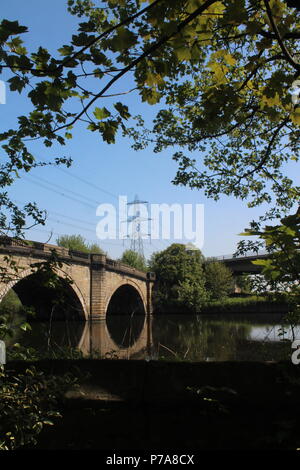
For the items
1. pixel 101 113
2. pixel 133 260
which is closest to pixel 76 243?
pixel 133 260

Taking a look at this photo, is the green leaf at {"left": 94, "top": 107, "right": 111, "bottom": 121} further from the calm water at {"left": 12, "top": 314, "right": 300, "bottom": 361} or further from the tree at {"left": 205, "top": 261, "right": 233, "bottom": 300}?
the tree at {"left": 205, "top": 261, "right": 233, "bottom": 300}

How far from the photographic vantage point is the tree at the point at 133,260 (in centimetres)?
6438

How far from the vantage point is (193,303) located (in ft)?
155

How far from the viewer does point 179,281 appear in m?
50.2

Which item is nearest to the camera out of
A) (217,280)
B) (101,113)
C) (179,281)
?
(101,113)

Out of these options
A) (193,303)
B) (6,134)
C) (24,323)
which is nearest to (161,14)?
(6,134)

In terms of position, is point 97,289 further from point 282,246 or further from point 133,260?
point 282,246

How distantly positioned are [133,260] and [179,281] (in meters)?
15.9

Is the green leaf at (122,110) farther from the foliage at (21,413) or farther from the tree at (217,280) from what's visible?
the tree at (217,280)

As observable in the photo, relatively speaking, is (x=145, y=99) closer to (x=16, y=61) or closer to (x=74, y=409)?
(x=16, y=61)

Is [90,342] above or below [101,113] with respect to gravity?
below

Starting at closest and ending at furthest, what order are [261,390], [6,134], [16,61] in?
[16,61] < [6,134] < [261,390]

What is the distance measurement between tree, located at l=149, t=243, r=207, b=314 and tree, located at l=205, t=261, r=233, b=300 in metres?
1.37

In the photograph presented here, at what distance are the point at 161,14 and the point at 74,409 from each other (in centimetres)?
336
